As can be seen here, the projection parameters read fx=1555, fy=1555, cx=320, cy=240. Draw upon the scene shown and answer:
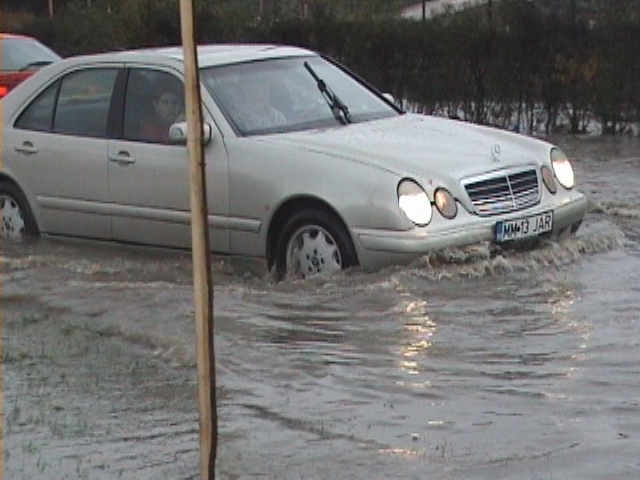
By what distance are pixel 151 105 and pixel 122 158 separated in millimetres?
376

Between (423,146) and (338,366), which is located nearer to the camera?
(338,366)

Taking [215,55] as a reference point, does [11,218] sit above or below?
below

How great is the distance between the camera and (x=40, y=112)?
10211 mm

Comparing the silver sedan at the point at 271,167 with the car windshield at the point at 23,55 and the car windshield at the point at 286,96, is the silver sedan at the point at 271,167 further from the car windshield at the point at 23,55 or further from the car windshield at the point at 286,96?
the car windshield at the point at 23,55

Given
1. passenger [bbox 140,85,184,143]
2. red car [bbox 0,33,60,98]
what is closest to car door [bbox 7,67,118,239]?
passenger [bbox 140,85,184,143]

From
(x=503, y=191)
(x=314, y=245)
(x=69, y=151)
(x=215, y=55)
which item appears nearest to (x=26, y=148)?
(x=69, y=151)

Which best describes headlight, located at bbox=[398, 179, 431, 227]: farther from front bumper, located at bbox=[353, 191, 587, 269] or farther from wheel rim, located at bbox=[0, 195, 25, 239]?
wheel rim, located at bbox=[0, 195, 25, 239]

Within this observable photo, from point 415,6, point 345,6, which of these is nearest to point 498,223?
point 345,6

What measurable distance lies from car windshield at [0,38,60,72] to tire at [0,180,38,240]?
6009mm

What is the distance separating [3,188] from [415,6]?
72.1 ft

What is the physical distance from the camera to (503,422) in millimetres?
5535

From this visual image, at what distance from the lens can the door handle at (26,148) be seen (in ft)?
33.1

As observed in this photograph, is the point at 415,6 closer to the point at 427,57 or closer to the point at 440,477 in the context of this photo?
the point at 427,57

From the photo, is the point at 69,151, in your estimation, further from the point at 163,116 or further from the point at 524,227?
the point at 524,227
